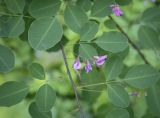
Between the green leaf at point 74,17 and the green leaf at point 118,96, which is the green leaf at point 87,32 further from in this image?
the green leaf at point 118,96

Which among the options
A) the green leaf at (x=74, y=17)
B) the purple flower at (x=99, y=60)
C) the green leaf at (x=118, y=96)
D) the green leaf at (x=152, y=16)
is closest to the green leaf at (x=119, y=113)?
the green leaf at (x=118, y=96)

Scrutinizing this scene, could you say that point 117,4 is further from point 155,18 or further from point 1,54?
point 1,54

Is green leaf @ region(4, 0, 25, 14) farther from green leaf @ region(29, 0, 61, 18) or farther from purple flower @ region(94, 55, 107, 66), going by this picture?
purple flower @ region(94, 55, 107, 66)

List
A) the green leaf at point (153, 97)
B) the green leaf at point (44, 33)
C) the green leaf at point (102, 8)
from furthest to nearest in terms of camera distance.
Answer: the green leaf at point (153, 97)
the green leaf at point (102, 8)
the green leaf at point (44, 33)

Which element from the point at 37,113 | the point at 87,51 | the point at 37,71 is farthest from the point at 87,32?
the point at 37,113

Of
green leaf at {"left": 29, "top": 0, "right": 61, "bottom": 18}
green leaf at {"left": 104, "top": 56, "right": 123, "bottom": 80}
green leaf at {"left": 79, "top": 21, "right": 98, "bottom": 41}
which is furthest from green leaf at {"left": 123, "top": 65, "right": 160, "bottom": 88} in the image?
green leaf at {"left": 29, "top": 0, "right": 61, "bottom": 18}

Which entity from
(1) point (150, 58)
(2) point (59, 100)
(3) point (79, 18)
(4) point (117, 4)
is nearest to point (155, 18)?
(4) point (117, 4)

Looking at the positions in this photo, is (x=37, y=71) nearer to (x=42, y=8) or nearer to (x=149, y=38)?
(x=42, y=8)
